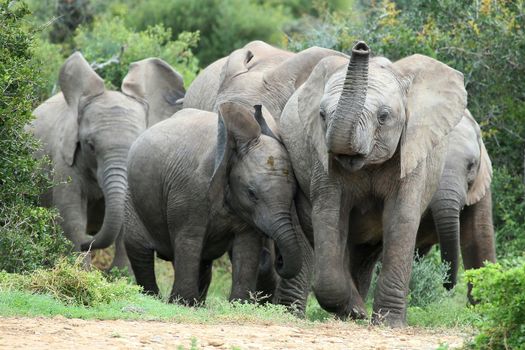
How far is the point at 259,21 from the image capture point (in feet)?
84.3

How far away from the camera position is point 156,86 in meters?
14.0

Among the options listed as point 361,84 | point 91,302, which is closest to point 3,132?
point 91,302

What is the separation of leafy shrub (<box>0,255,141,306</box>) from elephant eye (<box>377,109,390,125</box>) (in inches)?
77.4

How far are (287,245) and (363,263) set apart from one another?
117cm

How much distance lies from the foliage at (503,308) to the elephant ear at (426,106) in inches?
91.6

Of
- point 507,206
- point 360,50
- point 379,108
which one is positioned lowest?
point 507,206

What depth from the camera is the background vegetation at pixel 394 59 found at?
10.0m

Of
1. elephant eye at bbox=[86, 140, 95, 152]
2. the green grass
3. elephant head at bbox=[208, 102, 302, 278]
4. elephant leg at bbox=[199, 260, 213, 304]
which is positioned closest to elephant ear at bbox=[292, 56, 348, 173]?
elephant head at bbox=[208, 102, 302, 278]

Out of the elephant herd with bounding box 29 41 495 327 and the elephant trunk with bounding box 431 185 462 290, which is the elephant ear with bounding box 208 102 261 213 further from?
the elephant trunk with bounding box 431 185 462 290

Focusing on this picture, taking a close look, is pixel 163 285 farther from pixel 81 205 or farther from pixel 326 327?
pixel 326 327

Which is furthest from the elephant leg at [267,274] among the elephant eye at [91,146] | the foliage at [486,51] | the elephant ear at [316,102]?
the foliage at [486,51]

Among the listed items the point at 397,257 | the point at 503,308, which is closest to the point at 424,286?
the point at 397,257

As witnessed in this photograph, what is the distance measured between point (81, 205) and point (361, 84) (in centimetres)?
490

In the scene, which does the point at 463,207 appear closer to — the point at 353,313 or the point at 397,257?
the point at 353,313
